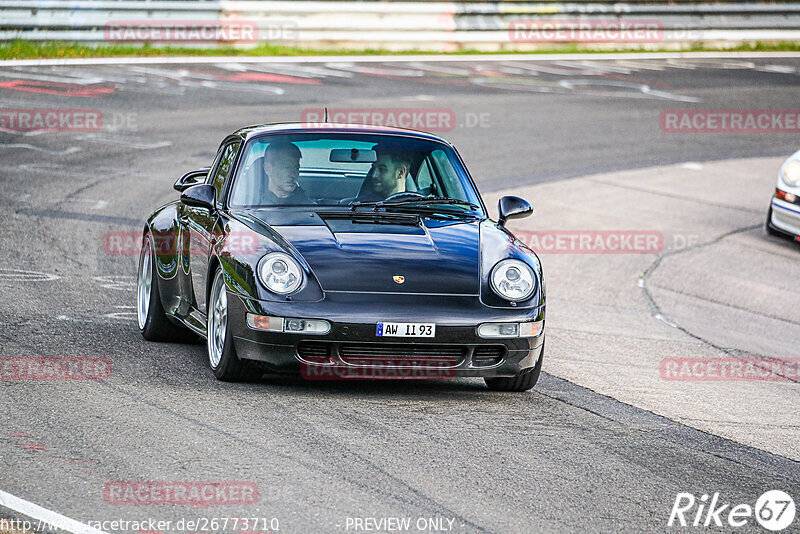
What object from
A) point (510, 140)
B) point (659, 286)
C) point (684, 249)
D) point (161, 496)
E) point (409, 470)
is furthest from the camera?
point (510, 140)

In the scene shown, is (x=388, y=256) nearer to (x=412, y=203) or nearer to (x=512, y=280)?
(x=512, y=280)

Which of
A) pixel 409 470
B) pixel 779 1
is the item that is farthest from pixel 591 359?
pixel 779 1

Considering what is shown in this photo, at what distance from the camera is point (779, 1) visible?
33.8m

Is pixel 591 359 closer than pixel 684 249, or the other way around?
pixel 591 359

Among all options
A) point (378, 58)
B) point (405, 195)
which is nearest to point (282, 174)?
point (405, 195)

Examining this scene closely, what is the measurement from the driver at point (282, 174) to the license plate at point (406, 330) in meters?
1.43

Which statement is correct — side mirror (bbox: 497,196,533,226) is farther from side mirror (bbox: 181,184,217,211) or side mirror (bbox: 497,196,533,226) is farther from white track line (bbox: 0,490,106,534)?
white track line (bbox: 0,490,106,534)

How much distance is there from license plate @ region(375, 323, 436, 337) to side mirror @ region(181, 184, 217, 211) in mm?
1702

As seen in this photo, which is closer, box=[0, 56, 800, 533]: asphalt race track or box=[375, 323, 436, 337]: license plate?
box=[0, 56, 800, 533]: asphalt race track

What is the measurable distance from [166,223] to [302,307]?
2.32m

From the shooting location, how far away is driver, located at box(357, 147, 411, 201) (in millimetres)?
8219

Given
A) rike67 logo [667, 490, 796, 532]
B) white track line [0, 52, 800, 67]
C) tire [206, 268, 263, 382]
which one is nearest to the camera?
rike67 logo [667, 490, 796, 532]

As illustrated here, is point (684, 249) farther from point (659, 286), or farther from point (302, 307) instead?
point (302, 307)

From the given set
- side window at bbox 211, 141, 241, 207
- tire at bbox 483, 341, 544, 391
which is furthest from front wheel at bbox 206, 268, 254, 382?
tire at bbox 483, 341, 544, 391
